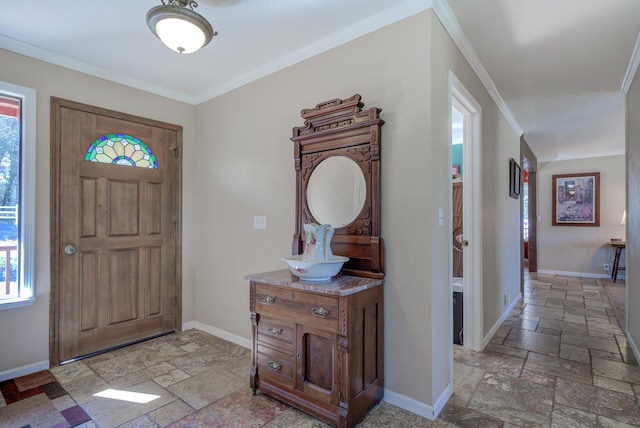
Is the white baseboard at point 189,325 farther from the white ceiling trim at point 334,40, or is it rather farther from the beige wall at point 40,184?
the white ceiling trim at point 334,40

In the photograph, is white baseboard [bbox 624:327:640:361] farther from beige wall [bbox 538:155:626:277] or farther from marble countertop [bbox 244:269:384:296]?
beige wall [bbox 538:155:626:277]

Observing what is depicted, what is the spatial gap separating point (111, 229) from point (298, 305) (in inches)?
78.9

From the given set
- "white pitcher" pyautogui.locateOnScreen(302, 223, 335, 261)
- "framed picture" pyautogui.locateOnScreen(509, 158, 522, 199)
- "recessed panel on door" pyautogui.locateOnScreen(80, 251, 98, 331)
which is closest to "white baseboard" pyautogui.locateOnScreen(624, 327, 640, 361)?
"framed picture" pyautogui.locateOnScreen(509, 158, 522, 199)

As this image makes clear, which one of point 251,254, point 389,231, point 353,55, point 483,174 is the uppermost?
point 353,55

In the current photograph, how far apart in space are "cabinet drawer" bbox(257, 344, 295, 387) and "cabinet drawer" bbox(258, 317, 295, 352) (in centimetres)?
5

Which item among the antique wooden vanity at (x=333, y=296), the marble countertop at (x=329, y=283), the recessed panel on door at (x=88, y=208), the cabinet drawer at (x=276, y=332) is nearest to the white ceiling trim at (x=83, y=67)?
the recessed panel on door at (x=88, y=208)

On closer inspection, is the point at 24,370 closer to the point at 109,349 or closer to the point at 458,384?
the point at 109,349

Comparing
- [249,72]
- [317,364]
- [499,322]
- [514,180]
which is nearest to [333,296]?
[317,364]

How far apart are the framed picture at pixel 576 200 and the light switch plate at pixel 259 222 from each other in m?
6.47

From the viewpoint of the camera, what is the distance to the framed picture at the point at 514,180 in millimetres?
3975

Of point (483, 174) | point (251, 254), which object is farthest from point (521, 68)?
point (251, 254)

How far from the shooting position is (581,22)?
2.16 meters

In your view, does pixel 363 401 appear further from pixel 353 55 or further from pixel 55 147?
pixel 55 147

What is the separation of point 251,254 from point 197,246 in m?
0.86
